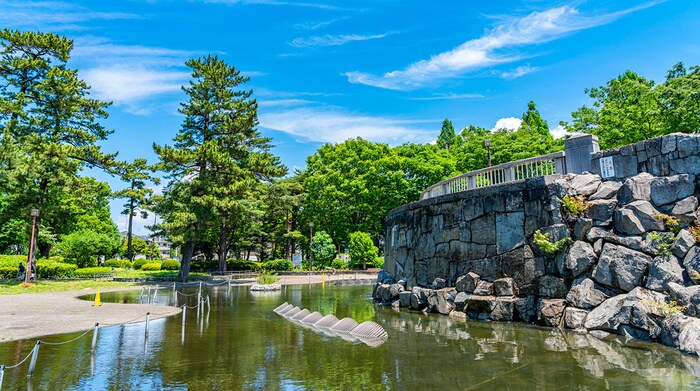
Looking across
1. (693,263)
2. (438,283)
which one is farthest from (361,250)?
(693,263)

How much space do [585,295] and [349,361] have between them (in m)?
7.28

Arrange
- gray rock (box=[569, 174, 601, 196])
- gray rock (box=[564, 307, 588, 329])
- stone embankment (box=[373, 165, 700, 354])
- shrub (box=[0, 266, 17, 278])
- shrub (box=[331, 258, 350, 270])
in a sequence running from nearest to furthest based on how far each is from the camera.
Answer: stone embankment (box=[373, 165, 700, 354]) < gray rock (box=[564, 307, 588, 329]) < gray rock (box=[569, 174, 601, 196]) < shrub (box=[0, 266, 17, 278]) < shrub (box=[331, 258, 350, 270])

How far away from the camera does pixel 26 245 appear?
47094 millimetres

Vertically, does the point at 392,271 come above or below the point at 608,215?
below

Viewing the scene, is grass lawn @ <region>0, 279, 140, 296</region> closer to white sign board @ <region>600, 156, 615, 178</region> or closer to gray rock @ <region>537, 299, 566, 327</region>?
gray rock @ <region>537, 299, 566, 327</region>

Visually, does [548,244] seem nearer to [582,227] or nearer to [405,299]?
[582,227]

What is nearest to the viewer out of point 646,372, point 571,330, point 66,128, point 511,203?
point 646,372

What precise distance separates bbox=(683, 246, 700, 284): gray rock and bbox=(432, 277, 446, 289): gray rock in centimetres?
773

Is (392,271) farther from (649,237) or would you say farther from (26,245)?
(26,245)

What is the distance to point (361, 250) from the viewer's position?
45.1m

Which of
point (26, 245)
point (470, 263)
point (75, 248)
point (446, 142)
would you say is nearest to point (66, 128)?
point (75, 248)

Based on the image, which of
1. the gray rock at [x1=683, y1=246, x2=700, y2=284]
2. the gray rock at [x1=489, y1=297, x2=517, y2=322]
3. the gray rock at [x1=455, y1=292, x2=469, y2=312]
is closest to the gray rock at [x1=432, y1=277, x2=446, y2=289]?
the gray rock at [x1=455, y1=292, x2=469, y2=312]

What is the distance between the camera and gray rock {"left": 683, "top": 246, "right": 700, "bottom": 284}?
33.7 feet

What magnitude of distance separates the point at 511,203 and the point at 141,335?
12.1 meters
